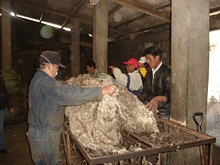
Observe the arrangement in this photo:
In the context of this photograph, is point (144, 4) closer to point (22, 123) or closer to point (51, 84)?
point (51, 84)

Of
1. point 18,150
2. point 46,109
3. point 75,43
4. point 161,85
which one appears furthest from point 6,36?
point 161,85

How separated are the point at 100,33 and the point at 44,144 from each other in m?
3.59

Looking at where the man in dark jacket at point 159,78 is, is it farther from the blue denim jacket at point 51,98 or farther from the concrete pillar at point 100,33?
the concrete pillar at point 100,33

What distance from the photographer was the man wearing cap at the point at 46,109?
7.23ft

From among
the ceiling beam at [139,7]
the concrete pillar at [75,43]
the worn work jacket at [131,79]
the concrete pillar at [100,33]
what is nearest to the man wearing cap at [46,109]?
the worn work jacket at [131,79]

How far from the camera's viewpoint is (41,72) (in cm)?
241

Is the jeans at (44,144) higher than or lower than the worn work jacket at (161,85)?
lower

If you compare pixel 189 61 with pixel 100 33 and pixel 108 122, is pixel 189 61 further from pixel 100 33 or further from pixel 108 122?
pixel 100 33

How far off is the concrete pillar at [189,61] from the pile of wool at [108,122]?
0.55 metres

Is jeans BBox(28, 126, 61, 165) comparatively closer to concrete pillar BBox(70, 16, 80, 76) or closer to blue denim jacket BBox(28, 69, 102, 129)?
blue denim jacket BBox(28, 69, 102, 129)

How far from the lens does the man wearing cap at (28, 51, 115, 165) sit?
7.23 ft

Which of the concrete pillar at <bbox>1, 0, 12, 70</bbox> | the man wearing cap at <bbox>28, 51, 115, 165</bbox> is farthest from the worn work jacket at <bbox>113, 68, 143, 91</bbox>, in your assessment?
the concrete pillar at <bbox>1, 0, 12, 70</bbox>

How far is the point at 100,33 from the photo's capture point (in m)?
5.38

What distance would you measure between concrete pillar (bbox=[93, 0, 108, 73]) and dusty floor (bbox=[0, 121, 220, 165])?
2.39 m
